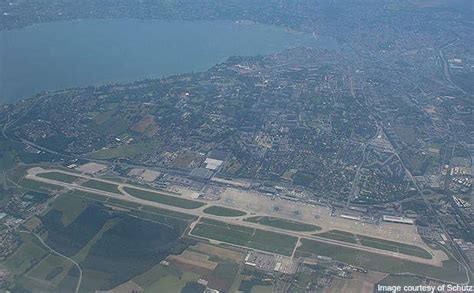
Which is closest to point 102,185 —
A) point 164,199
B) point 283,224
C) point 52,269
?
point 164,199

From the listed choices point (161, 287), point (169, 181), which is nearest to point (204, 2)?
point (169, 181)

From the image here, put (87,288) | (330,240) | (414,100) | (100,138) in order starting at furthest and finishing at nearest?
1. (414,100)
2. (100,138)
3. (330,240)
4. (87,288)

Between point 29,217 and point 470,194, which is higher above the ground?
point 29,217

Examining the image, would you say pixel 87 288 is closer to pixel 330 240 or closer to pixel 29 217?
pixel 29 217

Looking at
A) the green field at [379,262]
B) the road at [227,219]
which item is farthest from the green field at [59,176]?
the green field at [379,262]

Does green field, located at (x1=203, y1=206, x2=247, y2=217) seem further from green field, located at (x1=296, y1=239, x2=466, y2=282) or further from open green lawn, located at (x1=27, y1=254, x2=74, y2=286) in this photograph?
open green lawn, located at (x1=27, y1=254, x2=74, y2=286)

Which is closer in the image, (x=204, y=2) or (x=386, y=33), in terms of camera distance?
(x=386, y=33)
